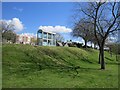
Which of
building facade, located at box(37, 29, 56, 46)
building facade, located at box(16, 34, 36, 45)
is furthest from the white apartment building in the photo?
building facade, located at box(37, 29, 56, 46)

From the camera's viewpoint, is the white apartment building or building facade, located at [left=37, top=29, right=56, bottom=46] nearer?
building facade, located at [left=37, top=29, right=56, bottom=46]

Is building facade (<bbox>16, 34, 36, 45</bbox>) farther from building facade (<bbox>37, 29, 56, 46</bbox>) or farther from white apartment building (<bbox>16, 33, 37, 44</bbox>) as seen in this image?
building facade (<bbox>37, 29, 56, 46</bbox>)

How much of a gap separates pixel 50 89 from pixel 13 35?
61503 millimetres

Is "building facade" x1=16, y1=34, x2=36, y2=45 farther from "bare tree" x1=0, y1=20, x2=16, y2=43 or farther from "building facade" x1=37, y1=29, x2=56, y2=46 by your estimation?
"building facade" x1=37, y1=29, x2=56, y2=46

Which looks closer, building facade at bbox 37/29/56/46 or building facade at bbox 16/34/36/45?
→ building facade at bbox 37/29/56/46

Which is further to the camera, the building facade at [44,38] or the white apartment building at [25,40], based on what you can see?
the white apartment building at [25,40]

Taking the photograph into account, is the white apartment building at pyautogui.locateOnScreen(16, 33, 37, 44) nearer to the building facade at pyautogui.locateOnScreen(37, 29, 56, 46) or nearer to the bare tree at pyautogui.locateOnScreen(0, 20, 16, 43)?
the bare tree at pyautogui.locateOnScreen(0, 20, 16, 43)

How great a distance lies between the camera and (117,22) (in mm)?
25656

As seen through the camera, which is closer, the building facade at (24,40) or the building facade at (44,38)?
the building facade at (44,38)

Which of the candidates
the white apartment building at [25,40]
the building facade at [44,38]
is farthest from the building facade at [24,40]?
the building facade at [44,38]

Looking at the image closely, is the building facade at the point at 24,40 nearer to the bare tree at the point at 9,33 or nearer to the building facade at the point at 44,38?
the bare tree at the point at 9,33

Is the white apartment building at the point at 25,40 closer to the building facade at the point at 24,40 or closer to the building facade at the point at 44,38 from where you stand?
the building facade at the point at 24,40

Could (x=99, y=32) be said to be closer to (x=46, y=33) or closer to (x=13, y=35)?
(x=46, y=33)

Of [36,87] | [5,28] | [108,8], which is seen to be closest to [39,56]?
[108,8]
